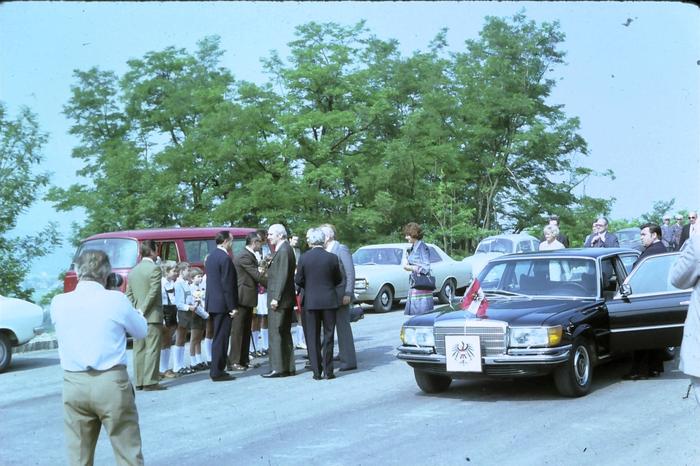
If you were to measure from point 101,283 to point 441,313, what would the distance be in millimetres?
5064

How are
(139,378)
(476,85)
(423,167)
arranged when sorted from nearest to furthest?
(139,378)
(423,167)
(476,85)

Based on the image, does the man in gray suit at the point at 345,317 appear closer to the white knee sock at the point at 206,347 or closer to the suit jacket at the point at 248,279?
the suit jacket at the point at 248,279

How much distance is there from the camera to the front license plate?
8.95 meters

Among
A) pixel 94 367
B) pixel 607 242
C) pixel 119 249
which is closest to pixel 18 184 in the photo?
pixel 119 249

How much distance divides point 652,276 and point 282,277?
4.78 meters

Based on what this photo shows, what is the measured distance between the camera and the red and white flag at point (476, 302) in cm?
928

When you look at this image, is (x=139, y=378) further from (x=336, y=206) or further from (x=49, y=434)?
(x=336, y=206)

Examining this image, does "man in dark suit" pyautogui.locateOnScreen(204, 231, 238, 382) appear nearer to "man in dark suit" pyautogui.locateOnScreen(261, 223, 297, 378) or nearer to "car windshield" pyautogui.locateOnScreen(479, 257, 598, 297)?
"man in dark suit" pyautogui.locateOnScreen(261, 223, 297, 378)

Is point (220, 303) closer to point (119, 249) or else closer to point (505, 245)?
point (119, 249)

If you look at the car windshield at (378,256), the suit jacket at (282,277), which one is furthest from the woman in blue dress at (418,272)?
the car windshield at (378,256)

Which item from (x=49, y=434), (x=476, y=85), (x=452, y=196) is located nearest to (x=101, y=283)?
(x=49, y=434)

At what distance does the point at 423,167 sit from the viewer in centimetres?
3997

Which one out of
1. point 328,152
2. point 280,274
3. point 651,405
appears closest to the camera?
point 651,405

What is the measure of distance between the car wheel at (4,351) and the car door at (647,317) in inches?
363
